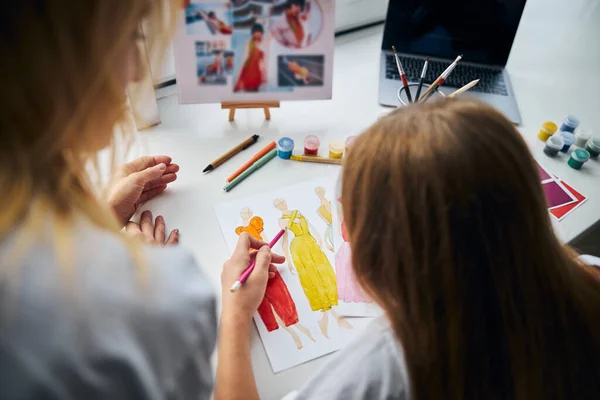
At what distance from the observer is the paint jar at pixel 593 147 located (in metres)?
1.06

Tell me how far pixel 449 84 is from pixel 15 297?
1037 millimetres

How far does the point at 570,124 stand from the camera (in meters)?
1.09

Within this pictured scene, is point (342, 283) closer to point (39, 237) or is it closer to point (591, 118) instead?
point (39, 237)

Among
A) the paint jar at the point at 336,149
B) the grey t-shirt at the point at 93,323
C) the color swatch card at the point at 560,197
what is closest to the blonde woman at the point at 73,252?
the grey t-shirt at the point at 93,323

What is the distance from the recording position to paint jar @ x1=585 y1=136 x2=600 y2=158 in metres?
1.06

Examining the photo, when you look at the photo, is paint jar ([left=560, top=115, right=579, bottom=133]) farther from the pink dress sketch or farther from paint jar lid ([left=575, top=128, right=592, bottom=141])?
the pink dress sketch

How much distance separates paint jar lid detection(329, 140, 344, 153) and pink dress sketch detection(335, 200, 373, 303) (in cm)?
22

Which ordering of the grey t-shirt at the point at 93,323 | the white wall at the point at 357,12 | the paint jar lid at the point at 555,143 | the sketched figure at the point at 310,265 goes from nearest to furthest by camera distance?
the grey t-shirt at the point at 93,323, the sketched figure at the point at 310,265, the paint jar lid at the point at 555,143, the white wall at the point at 357,12

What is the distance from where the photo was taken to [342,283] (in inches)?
32.4

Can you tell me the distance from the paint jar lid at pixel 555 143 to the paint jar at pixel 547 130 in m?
0.02

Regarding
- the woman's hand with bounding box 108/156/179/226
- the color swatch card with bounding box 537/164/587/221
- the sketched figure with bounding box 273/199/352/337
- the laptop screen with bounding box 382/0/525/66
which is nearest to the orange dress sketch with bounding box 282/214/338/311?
the sketched figure with bounding box 273/199/352/337

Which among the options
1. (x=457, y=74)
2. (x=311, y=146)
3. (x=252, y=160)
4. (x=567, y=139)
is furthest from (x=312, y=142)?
(x=567, y=139)

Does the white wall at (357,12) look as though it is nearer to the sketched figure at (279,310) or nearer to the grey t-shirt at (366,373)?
the sketched figure at (279,310)

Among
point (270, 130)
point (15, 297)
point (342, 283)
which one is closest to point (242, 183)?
point (270, 130)
